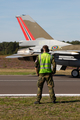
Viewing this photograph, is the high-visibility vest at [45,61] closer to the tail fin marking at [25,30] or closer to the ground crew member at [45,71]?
the ground crew member at [45,71]

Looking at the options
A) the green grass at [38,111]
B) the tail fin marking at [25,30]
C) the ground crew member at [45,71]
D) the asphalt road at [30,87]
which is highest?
the tail fin marking at [25,30]

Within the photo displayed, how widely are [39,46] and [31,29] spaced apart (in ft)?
7.44

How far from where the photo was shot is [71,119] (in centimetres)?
504

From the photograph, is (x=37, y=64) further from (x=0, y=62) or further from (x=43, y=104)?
(x=0, y=62)

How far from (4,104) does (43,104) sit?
1215 millimetres

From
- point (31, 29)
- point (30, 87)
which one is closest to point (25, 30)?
point (31, 29)

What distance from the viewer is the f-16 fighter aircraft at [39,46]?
18.9m

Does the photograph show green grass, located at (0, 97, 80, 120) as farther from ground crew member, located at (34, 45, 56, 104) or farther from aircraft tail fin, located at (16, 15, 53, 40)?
aircraft tail fin, located at (16, 15, 53, 40)

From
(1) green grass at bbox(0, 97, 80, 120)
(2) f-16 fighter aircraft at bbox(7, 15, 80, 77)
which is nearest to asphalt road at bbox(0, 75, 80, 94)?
(1) green grass at bbox(0, 97, 80, 120)

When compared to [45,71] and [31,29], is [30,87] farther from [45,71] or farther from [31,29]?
[31,29]

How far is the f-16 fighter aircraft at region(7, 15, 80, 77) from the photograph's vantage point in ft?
62.1

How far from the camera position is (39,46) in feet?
69.4

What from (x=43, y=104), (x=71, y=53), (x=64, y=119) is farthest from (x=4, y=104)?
(x=71, y=53)

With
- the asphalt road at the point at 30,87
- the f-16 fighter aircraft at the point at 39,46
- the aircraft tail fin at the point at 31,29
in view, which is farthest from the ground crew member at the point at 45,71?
the aircraft tail fin at the point at 31,29
